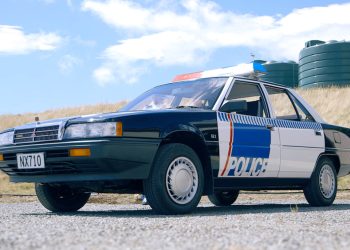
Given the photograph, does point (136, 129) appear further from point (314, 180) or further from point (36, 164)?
point (314, 180)

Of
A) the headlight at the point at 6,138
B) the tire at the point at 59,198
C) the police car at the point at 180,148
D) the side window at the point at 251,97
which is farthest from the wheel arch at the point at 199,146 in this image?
the headlight at the point at 6,138

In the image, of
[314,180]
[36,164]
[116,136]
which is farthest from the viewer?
[314,180]

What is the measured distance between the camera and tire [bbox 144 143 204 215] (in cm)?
566

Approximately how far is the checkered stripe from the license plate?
190 cm

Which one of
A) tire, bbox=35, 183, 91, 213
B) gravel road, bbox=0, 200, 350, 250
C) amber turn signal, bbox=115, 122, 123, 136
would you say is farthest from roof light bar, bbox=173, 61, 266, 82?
gravel road, bbox=0, 200, 350, 250

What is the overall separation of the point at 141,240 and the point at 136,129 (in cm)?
205

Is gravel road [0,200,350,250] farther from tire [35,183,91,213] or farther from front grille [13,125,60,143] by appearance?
tire [35,183,91,213]

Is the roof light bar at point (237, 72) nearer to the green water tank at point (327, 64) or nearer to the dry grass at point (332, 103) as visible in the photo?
the dry grass at point (332, 103)

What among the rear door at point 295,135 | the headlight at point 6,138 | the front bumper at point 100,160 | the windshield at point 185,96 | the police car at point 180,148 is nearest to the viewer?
the front bumper at point 100,160

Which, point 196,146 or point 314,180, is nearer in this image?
point 196,146

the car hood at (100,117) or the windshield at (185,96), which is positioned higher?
the windshield at (185,96)

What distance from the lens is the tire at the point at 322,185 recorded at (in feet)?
25.6

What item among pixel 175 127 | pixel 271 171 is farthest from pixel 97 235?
pixel 271 171

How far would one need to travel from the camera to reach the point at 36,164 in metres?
5.88
